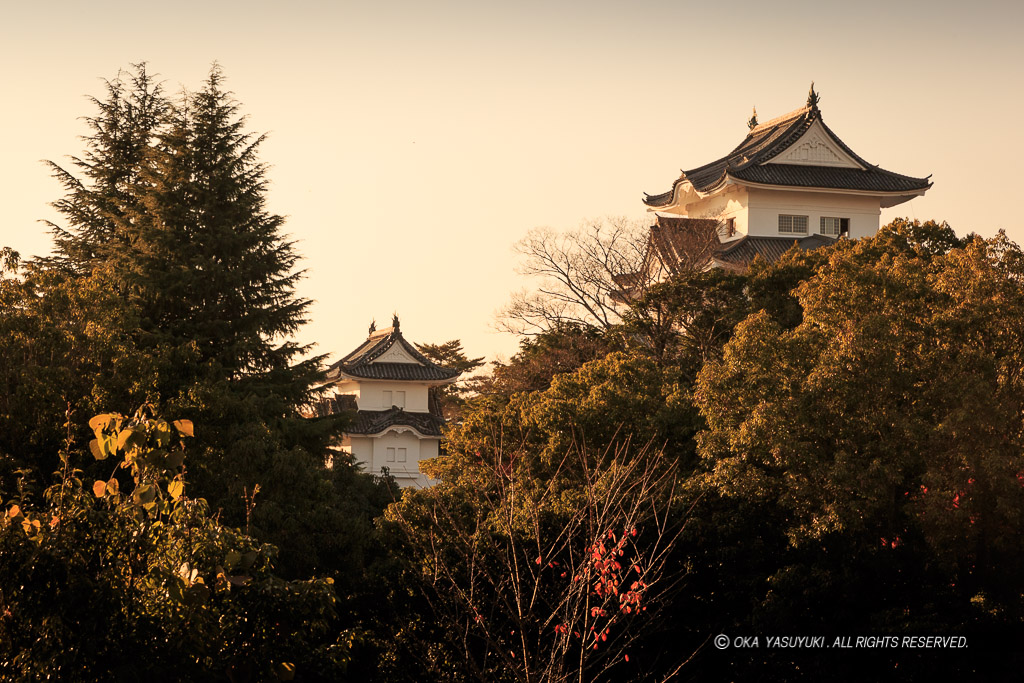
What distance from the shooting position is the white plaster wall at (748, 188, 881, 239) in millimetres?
30906

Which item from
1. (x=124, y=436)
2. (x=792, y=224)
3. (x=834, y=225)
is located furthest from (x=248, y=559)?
(x=834, y=225)

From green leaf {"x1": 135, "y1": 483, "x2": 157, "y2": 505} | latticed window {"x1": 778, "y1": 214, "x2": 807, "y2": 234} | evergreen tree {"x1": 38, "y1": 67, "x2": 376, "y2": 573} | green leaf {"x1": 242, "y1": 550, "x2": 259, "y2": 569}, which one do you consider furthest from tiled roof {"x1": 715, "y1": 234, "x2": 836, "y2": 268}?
green leaf {"x1": 135, "y1": 483, "x2": 157, "y2": 505}

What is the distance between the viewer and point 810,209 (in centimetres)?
3150

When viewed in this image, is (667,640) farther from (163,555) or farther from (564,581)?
(163,555)

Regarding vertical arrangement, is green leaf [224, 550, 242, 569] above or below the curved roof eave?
below

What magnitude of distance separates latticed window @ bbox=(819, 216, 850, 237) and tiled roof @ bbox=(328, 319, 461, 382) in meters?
16.3

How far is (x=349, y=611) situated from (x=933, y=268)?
9.21 m

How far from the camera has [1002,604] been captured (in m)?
12.3

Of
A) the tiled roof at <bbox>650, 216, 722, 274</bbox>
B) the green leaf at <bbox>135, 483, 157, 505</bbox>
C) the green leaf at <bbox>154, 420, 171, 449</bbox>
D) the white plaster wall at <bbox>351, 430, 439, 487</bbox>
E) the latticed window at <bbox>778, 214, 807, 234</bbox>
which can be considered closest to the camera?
the green leaf at <bbox>154, 420, 171, 449</bbox>

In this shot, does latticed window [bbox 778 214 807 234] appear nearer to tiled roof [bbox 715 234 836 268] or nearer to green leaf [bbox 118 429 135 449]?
tiled roof [bbox 715 234 836 268]

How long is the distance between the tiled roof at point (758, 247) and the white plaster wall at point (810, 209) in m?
0.78

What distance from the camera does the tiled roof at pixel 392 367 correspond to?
135 feet

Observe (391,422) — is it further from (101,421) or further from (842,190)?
(101,421)

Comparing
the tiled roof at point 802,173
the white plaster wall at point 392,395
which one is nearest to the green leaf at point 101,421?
the tiled roof at point 802,173
